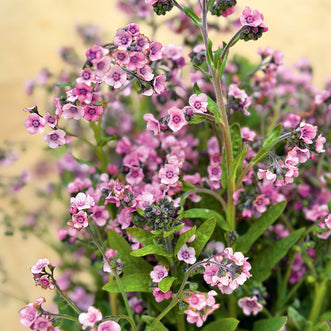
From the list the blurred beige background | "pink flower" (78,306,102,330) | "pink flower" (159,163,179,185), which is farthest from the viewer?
the blurred beige background

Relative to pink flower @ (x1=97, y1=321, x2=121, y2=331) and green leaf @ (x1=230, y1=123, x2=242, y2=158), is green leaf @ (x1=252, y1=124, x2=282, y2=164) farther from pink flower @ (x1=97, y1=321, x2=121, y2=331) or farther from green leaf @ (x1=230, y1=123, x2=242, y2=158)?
pink flower @ (x1=97, y1=321, x2=121, y2=331)

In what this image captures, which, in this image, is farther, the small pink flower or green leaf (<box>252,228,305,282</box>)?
green leaf (<box>252,228,305,282</box>)

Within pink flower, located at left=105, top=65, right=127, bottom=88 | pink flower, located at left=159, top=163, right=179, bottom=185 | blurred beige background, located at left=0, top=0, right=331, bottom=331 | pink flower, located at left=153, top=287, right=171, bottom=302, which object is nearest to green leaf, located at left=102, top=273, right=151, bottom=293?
pink flower, located at left=153, top=287, right=171, bottom=302

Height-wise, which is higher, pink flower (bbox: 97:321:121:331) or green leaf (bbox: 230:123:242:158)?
green leaf (bbox: 230:123:242:158)

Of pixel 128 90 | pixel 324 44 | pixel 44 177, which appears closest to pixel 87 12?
pixel 44 177

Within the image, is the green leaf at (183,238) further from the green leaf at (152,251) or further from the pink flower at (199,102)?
the pink flower at (199,102)

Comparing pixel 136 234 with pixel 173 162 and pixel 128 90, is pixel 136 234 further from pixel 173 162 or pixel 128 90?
pixel 128 90

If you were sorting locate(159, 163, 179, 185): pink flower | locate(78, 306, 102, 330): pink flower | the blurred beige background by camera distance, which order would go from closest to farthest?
locate(78, 306, 102, 330): pink flower < locate(159, 163, 179, 185): pink flower < the blurred beige background
